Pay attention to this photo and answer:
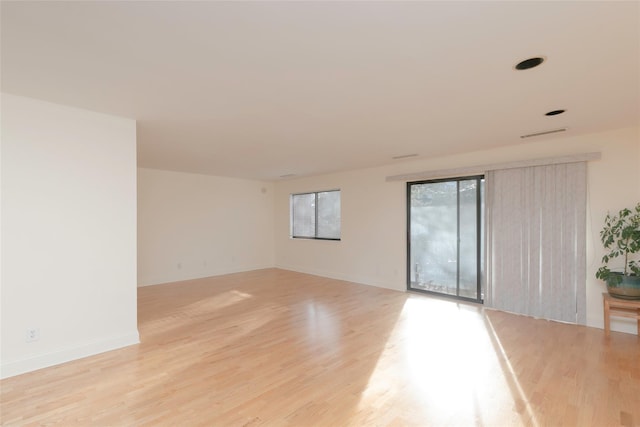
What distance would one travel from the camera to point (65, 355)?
2.73 metres

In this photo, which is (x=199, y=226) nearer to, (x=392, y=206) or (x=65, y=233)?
(x=65, y=233)

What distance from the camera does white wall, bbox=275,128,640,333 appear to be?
3.51m

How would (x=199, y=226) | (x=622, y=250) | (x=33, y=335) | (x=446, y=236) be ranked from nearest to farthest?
(x=33, y=335) < (x=622, y=250) < (x=446, y=236) < (x=199, y=226)

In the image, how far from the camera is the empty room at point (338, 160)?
170 cm

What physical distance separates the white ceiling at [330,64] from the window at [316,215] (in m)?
3.49

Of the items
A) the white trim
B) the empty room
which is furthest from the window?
the empty room

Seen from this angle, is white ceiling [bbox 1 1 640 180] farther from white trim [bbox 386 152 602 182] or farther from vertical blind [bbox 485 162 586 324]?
vertical blind [bbox 485 162 586 324]

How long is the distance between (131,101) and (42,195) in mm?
1162

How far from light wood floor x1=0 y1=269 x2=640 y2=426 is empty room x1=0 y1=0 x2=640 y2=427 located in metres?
0.02

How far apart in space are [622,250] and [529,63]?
2853 mm

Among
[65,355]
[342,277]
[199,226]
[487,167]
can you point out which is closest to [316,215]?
[342,277]

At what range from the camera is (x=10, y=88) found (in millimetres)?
2379

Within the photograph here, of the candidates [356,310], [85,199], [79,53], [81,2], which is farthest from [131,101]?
[356,310]

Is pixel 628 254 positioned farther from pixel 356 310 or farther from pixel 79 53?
pixel 79 53
